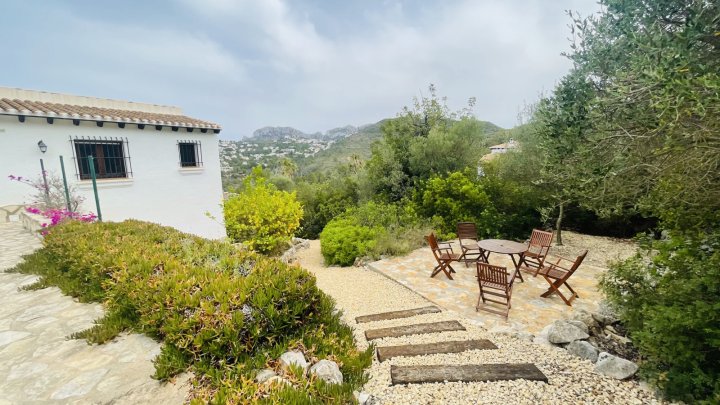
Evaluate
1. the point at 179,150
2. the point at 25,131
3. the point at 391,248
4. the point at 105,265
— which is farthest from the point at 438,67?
the point at 25,131

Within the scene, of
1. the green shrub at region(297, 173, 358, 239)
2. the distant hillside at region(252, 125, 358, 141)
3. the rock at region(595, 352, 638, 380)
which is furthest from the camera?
the distant hillside at region(252, 125, 358, 141)

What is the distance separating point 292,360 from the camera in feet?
7.88

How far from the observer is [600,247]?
28.7ft

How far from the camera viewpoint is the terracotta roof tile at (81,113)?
7.25 m

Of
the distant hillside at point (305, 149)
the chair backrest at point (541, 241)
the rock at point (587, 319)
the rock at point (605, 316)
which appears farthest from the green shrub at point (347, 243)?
the rock at point (605, 316)

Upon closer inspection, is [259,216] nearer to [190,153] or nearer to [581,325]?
[190,153]

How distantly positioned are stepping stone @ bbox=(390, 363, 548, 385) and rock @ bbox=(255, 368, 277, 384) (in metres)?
1.09

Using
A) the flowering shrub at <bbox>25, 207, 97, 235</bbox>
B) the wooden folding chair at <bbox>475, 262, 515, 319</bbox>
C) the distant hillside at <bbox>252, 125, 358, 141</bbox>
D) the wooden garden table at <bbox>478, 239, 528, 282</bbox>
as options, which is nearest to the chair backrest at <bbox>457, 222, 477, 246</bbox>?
the wooden garden table at <bbox>478, 239, 528, 282</bbox>

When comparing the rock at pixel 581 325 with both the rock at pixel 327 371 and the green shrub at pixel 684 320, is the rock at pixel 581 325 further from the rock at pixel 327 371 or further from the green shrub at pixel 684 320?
the rock at pixel 327 371

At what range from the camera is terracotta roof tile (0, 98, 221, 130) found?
725 centimetres

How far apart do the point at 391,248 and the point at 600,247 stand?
6.58 m

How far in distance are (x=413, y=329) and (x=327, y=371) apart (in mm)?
1819

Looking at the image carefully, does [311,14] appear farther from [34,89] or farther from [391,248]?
[34,89]

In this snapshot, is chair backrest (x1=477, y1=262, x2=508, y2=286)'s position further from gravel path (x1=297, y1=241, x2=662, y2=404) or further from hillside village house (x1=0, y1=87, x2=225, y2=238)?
hillside village house (x1=0, y1=87, x2=225, y2=238)
